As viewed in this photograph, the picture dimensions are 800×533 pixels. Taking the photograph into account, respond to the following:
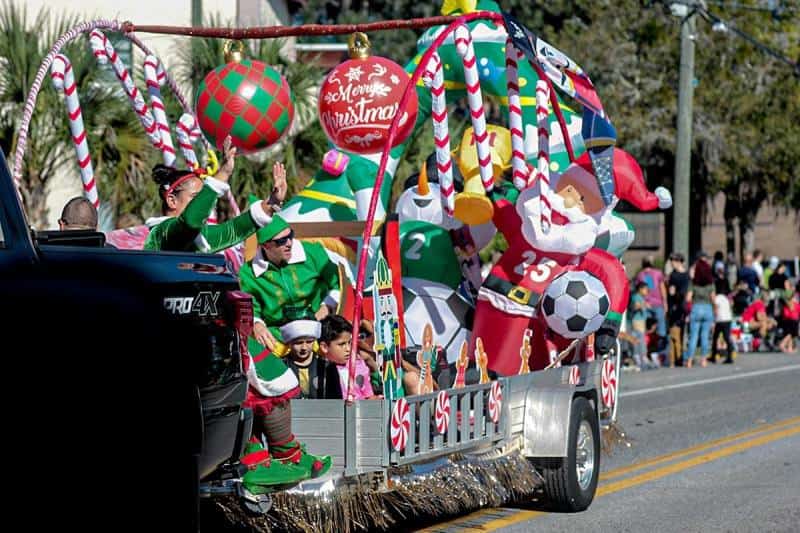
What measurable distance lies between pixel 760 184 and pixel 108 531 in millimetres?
36366

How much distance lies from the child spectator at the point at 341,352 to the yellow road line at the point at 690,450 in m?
3.35

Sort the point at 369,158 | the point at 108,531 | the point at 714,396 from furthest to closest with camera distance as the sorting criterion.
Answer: the point at 714,396 → the point at 369,158 → the point at 108,531

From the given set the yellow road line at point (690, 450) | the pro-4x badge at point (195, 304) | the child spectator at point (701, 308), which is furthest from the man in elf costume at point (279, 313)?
the child spectator at point (701, 308)

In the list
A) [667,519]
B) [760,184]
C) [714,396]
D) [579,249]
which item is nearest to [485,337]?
[579,249]

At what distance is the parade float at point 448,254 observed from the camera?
6730 millimetres

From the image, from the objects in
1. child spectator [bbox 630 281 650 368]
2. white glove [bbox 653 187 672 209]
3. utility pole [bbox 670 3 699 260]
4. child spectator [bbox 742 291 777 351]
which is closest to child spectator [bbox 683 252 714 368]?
child spectator [bbox 630 281 650 368]

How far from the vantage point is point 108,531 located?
4355 mm

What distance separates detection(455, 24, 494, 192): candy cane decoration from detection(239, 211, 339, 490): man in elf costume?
125cm

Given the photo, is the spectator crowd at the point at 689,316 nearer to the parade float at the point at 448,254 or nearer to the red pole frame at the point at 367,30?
the parade float at the point at 448,254

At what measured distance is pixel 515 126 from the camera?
9094mm

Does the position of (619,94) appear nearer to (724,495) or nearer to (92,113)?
(92,113)

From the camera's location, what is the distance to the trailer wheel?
8398 mm

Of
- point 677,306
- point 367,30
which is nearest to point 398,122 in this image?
point 367,30

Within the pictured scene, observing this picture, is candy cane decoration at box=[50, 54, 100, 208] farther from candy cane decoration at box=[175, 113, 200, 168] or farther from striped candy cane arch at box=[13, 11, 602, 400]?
candy cane decoration at box=[175, 113, 200, 168]
